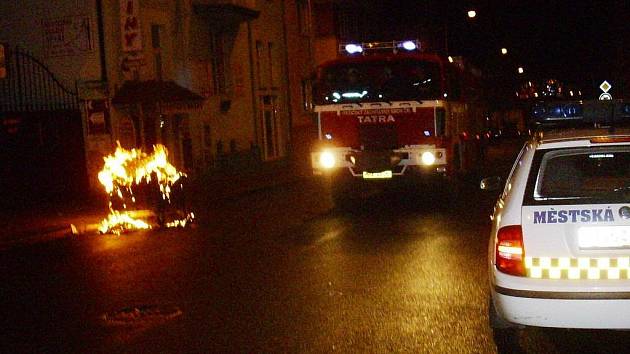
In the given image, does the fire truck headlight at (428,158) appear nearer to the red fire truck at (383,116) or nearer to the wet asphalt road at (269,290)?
the red fire truck at (383,116)

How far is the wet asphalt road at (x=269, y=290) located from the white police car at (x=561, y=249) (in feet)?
2.99

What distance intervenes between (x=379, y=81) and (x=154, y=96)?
6989 millimetres

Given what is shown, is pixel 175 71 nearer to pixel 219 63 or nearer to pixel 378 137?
pixel 219 63

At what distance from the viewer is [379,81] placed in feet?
54.4

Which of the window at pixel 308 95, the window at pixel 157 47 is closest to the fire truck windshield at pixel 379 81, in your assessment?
the window at pixel 308 95

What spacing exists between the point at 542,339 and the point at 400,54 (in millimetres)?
10636

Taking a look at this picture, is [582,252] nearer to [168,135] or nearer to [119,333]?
[119,333]

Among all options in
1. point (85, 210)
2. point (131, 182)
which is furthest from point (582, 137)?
point (85, 210)

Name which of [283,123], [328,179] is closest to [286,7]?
[283,123]

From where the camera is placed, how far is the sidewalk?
14.8 metres

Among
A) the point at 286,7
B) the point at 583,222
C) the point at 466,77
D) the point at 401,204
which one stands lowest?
the point at 401,204

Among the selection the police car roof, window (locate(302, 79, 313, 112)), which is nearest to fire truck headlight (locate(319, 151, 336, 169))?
window (locate(302, 79, 313, 112))

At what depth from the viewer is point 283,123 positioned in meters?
34.8

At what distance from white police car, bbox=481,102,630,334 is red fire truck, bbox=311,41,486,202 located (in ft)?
33.2
